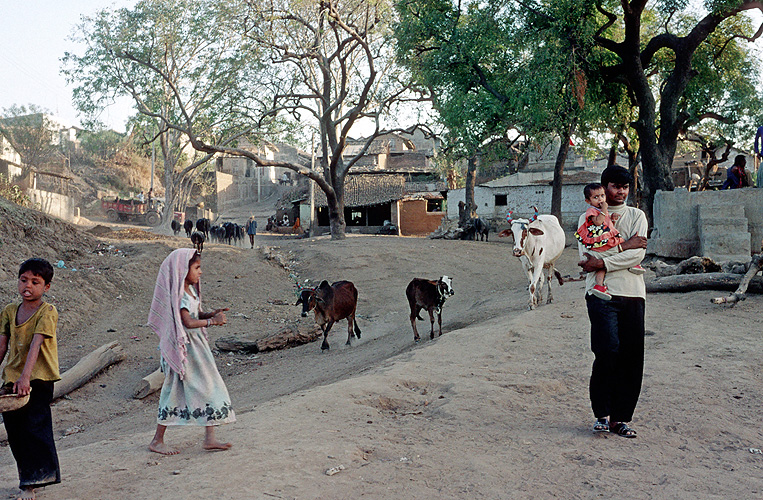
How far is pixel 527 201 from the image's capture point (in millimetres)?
31875

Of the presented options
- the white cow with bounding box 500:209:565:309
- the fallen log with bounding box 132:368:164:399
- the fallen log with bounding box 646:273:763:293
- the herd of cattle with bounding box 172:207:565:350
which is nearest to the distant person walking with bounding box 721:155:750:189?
the herd of cattle with bounding box 172:207:565:350

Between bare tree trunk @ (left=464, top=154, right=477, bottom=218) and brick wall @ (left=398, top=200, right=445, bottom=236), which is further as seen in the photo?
brick wall @ (left=398, top=200, right=445, bottom=236)

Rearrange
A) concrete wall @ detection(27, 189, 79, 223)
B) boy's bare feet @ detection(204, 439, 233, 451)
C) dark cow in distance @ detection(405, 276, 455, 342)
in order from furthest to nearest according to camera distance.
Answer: concrete wall @ detection(27, 189, 79, 223) < dark cow in distance @ detection(405, 276, 455, 342) < boy's bare feet @ detection(204, 439, 233, 451)

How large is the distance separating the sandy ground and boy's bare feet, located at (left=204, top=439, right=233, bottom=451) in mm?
80

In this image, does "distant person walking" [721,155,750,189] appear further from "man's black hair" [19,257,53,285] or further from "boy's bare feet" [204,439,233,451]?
"man's black hair" [19,257,53,285]

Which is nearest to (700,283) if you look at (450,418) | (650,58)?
(450,418)

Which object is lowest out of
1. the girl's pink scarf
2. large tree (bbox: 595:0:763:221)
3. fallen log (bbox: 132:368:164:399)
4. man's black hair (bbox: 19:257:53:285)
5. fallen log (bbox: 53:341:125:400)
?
fallen log (bbox: 132:368:164:399)

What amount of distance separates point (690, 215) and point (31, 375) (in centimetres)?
1358

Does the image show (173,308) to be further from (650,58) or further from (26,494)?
(650,58)

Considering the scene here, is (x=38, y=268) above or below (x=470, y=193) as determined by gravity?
below

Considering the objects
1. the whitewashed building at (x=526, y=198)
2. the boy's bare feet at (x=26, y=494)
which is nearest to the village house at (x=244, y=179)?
the whitewashed building at (x=526, y=198)

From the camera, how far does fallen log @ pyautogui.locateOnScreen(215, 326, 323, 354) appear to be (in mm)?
9664

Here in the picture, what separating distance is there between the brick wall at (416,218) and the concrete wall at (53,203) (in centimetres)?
1894

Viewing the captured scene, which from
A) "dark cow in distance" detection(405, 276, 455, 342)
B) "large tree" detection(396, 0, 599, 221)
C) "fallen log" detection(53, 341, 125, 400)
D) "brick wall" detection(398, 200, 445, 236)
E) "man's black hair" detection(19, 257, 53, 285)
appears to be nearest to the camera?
"man's black hair" detection(19, 257, 53, 285)
